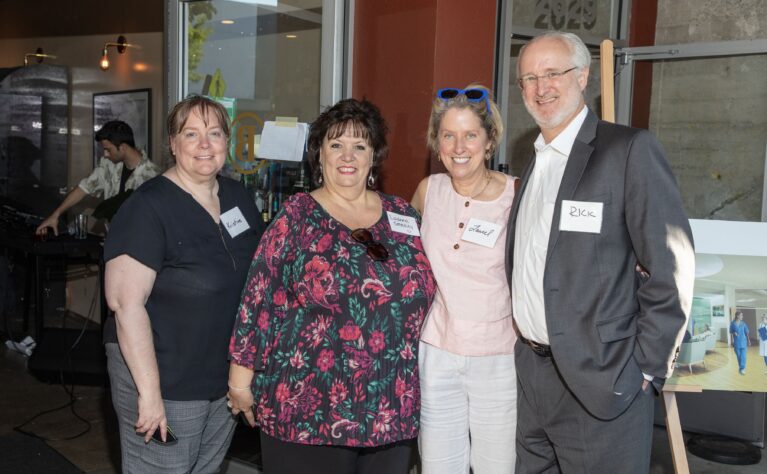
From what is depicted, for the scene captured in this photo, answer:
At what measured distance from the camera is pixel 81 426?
464cm

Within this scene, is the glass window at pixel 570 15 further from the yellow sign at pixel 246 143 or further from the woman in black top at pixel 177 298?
the woman in black top at pixel 177 298

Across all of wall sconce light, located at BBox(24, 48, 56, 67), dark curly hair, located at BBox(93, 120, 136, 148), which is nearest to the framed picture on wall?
dark curly hair, located at BBox(93, 120, 136, 148)

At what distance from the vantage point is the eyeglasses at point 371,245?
7.48 feet

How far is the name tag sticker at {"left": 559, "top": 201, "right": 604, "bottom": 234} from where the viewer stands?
6.66 feet

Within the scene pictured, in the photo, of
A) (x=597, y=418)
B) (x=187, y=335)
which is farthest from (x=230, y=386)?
(x=597, y=418)

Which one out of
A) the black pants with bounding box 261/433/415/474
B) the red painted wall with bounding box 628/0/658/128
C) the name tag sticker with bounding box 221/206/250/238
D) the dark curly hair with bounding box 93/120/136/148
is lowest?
the black pants with bounding box 261/433/415/474

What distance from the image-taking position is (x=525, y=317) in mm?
2215

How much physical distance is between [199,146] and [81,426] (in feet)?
9.68

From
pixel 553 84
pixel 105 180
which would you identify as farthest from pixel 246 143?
pixel 105 180

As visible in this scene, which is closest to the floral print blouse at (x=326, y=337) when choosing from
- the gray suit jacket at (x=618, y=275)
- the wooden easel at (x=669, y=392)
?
the gray suit jacket at (x=618, y=275)

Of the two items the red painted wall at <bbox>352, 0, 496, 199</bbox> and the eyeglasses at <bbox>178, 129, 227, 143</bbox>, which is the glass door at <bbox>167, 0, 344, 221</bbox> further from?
the eyeglasses at <bbox>178, 129, 227, 143</bbox>

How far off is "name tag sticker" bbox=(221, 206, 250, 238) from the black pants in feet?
2.15

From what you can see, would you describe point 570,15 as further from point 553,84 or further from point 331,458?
point 331,458

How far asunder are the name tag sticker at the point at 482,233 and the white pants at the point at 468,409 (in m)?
0.36
